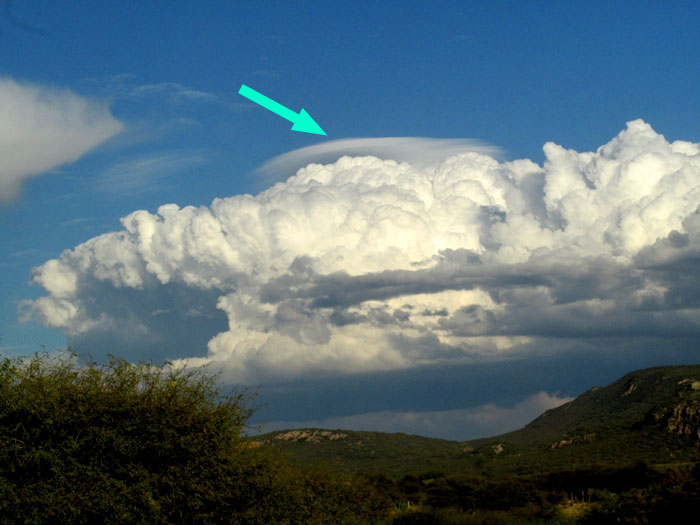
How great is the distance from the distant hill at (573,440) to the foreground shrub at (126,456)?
32.7 metres

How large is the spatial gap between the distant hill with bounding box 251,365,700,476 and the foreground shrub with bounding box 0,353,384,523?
107 ft

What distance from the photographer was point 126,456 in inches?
1064

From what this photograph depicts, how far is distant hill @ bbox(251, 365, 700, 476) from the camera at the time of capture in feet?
293

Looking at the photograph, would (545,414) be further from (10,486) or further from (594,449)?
(10,486)

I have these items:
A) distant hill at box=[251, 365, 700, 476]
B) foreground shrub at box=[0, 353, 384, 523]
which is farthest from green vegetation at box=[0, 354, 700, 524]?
distant hill at box=[251, 365, 700, 476]

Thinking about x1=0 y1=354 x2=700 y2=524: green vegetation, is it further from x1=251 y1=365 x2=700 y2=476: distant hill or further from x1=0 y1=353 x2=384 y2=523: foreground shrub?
x1=251 y1=365 x2=700 y2=476: distant hill

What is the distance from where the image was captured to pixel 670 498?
114ft

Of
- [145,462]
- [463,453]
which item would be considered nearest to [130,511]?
[145,462]

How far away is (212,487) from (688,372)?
414 feet

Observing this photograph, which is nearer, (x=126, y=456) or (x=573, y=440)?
(x=126, y=456)

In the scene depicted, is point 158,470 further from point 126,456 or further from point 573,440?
point 573,440

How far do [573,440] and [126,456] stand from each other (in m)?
87.2

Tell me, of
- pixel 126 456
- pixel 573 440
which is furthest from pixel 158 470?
pixel 573 440

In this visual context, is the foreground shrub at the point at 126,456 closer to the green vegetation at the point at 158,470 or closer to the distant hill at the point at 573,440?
the green vegetation at the point at 158,470
